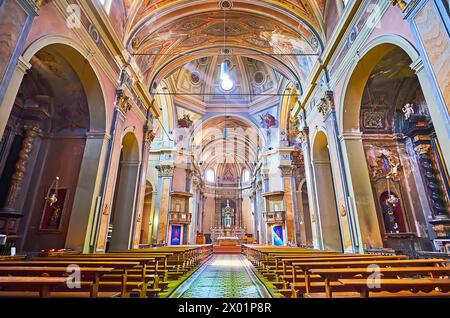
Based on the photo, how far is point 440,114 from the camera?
343 centimetres

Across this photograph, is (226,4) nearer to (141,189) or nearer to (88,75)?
(88,75)

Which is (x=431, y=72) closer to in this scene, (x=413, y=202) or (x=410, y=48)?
(x=410, y=48)

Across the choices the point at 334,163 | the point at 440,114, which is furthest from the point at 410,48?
the point at 334,163

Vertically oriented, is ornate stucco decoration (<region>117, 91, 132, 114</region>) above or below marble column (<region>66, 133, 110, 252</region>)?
above

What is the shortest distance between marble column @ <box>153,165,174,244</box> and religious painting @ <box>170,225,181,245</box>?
3.82 ft

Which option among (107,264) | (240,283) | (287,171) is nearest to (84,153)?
(107,264)

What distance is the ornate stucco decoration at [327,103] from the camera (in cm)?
745

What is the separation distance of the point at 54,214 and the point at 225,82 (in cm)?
752

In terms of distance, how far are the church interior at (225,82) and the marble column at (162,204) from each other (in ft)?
21.3

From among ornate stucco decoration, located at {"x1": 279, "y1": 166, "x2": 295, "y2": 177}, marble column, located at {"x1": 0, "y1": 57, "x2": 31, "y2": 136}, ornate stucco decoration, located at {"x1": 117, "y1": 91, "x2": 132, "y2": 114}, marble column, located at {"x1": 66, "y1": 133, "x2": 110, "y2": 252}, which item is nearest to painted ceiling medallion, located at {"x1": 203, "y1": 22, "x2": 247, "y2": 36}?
ornate stucco decoration, located at {"x1": 117, "y1": 91, "x2": 132, "y2": 114}

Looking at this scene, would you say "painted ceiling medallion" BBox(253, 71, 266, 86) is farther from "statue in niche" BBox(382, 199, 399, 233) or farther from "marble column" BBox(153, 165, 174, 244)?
"statue in niche" BBox(382, 199, 399, 233)

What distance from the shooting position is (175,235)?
54.3 ft

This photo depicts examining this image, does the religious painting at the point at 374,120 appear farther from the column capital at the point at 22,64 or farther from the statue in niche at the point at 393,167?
the column capital at the point at 22,64

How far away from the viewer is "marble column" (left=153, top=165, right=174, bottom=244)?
1514 cm
